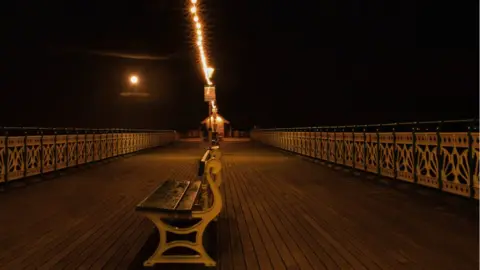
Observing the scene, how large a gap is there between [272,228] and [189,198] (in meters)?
1.60

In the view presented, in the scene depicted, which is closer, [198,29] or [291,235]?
[291,235]

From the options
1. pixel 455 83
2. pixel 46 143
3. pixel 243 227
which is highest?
pixel 455 83

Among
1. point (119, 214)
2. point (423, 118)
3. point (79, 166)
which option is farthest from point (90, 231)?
point (423, 118)

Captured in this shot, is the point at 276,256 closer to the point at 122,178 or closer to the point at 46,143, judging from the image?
the point at 122,178

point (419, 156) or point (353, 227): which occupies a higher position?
point (419, 156)

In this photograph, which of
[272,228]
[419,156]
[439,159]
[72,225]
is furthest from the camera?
[419,156]

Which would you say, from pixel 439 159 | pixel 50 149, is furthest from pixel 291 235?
pixel 50 149

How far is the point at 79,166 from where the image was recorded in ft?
54.7

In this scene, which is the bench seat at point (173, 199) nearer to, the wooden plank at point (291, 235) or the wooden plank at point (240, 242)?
the wooden plank at point (240, 242)

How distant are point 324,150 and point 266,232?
12.9m

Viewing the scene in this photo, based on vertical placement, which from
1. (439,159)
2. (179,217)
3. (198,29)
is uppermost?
(198,29)

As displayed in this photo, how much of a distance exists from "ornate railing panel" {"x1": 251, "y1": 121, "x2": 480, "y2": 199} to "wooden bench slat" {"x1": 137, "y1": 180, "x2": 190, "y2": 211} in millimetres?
4922

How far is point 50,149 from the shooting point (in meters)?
13.8

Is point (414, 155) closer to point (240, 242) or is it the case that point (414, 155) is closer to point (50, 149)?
point (240, 242)
